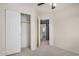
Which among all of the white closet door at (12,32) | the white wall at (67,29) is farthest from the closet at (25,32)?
the white wall at (67,29)

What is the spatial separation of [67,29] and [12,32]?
2.03 meters

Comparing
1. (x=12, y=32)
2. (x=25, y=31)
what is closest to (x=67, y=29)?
(x=25, y=31)

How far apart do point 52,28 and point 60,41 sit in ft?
2.05

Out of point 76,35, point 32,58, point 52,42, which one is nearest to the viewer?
point 32,58

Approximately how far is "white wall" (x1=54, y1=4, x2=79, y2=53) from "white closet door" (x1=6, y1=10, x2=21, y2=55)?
1.37 m

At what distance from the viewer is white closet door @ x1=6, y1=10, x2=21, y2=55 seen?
2551 mm

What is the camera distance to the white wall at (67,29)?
2869 millimetres

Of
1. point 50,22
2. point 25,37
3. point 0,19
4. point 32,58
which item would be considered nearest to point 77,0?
point 32,58

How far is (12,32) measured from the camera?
2660mm

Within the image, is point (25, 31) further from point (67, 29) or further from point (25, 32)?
point (67, 29)

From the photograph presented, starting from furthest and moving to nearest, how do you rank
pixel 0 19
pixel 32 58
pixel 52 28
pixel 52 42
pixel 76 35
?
pixel 52 28
pixel 52 42
pixel 76 35
pixel 0 19
pixel 32 58

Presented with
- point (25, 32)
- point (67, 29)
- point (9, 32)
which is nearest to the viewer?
point (9, 32)

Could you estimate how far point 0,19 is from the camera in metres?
2.37

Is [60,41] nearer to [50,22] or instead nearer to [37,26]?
[50,22]
